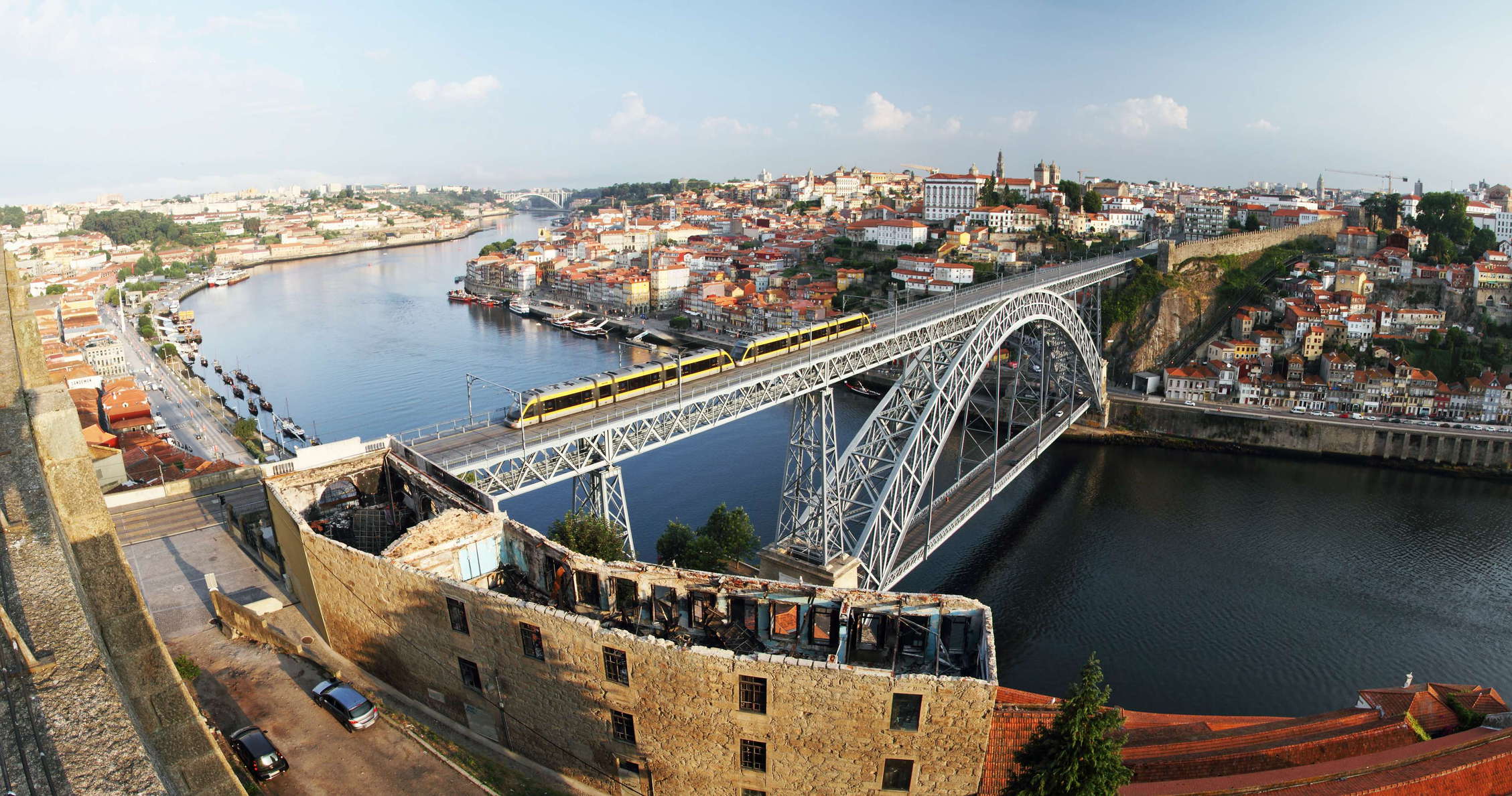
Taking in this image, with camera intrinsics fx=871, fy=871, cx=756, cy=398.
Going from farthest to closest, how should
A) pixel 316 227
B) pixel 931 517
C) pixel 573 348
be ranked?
pixel 316 227 < pixel 573 348 < pixel 931 517

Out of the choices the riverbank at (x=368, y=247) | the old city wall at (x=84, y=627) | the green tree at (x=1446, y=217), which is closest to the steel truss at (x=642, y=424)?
the old city wall at (x=84, y=627)

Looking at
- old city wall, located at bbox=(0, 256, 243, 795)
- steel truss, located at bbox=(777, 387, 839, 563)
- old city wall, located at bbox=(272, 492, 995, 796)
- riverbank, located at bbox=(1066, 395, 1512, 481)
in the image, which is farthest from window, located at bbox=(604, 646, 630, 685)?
riverbank, located at bbox=(1066, 395, 1512, 481)

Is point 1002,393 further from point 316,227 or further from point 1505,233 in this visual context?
point 316,227

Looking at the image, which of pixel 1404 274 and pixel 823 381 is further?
pixel 1404 274

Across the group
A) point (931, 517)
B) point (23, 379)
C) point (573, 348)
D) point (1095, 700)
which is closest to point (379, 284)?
point (573, 348)

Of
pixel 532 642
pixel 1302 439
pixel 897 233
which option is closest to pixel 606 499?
pixel 532 642

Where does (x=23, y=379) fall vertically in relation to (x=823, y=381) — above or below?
above
